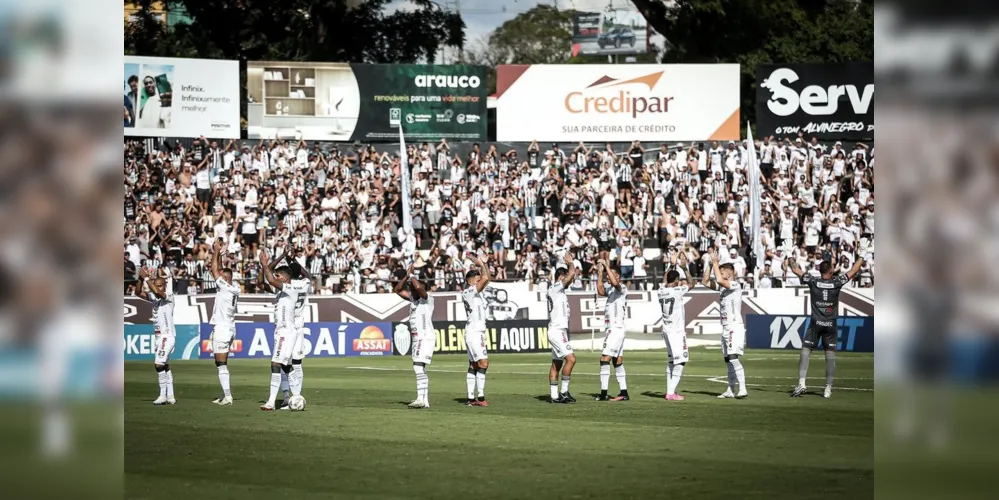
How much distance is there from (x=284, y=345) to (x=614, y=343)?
6.38 m

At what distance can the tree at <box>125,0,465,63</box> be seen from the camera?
52.4 m

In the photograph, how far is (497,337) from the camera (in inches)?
1342

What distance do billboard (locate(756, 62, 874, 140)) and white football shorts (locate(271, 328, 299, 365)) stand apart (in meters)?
30.9

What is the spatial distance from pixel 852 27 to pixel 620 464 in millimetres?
52716

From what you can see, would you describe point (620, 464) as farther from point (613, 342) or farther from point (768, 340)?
point (768, 340)

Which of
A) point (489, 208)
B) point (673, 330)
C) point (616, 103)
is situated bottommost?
point (673, 330)

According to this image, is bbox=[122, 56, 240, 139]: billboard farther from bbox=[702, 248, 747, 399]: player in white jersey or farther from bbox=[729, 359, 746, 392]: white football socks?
bbox=[729, 359, 746, 392]: white football socks

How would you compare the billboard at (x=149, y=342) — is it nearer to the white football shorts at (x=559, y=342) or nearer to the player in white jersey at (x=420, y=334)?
the player in white jersey at (x=420, y=334)

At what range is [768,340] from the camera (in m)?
34.1

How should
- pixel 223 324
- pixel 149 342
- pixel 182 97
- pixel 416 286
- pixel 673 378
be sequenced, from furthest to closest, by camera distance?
pixel 182 97 < pixel 149 342 < pixel 673 378 < pixel 223 324 < pixel 416 286

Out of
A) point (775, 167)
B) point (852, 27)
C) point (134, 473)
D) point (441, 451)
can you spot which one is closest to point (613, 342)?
point (441, 451)

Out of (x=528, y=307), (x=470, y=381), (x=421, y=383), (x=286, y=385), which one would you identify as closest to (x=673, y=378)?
(x=470, y=381)

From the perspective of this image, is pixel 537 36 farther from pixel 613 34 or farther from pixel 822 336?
pixel 822 336

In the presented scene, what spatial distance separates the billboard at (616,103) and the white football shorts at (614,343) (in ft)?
81.6
